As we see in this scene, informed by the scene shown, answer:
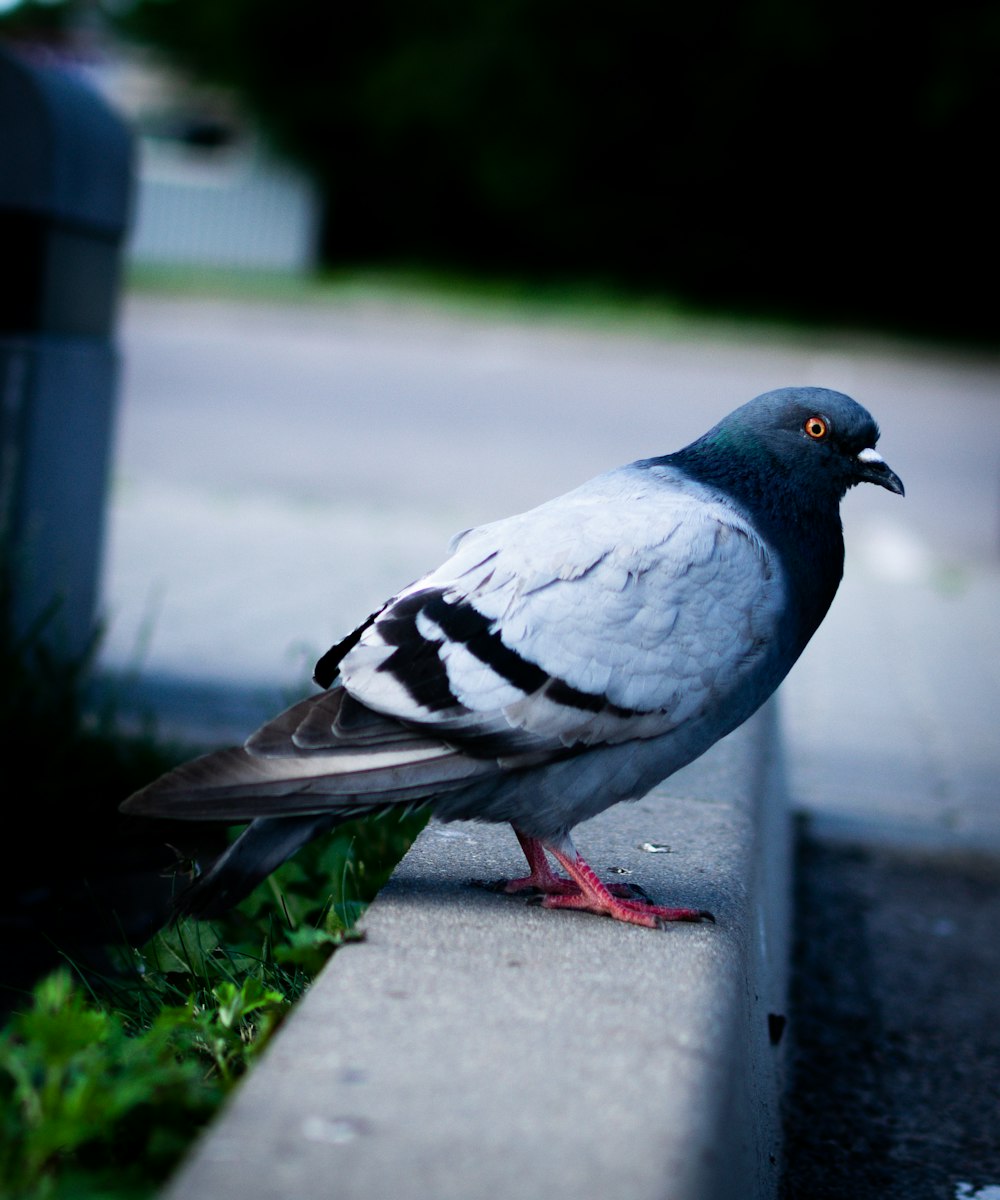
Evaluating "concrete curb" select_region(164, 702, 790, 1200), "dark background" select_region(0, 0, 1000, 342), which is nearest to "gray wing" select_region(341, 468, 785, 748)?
"concrete curb" select_region(164, 702, 790, 1200)

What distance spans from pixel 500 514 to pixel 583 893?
6282 mm

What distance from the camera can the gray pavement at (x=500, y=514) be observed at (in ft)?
13.9

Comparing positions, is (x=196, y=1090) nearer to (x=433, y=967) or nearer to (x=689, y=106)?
(x=433, y=967)

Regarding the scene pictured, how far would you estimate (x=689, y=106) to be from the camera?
26609mm

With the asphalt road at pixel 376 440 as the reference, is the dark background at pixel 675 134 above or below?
above

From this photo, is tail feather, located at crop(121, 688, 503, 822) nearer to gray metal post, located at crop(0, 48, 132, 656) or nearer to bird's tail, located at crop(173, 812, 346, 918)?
bird's tail, located at crop(173, 812, 346, 918)

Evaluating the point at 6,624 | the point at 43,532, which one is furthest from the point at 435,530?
the point at 6,624

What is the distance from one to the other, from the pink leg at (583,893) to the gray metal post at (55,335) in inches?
70.2

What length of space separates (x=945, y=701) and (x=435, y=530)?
3.21m

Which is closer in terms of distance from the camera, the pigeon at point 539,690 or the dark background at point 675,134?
the pigeon at point 539,690

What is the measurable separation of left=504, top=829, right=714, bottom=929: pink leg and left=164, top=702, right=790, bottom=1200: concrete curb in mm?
27

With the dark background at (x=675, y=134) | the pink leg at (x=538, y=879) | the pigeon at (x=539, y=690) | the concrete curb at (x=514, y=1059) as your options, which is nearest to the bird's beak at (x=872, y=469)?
the pigeon at (x=539, y=690)

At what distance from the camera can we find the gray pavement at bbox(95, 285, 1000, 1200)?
424 centimetres

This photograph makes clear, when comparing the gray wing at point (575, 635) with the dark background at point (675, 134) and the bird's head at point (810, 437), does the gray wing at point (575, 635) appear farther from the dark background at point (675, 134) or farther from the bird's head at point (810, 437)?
the dark background at point (675, 134)
